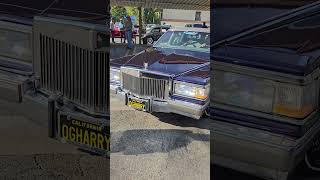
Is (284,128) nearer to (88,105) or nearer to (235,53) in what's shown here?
(235,53)

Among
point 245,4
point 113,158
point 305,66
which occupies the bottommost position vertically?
point 113,158

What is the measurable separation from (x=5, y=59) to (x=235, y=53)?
1035 millimetres

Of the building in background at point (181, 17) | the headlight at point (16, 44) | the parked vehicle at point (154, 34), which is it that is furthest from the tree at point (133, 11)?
the headlight at point (16, 44)

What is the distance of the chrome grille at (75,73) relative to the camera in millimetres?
1697

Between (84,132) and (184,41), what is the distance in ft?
5.10

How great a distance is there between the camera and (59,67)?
1.73 meters

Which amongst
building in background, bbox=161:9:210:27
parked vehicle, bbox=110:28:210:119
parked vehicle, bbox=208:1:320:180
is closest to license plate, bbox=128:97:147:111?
parked vehicle, bbox=110:28:210:119

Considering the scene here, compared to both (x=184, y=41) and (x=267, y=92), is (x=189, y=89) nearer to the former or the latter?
(x=184, y=41)

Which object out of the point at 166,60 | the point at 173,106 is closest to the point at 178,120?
the point at 173,106

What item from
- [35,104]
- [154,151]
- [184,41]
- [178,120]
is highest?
[184,41]

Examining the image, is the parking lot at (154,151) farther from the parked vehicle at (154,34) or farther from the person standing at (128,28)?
the parked vehicle at (154,34)

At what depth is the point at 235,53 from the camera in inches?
64.0

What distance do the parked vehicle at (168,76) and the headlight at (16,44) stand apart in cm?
48

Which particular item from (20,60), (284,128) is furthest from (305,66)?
(20,60)
